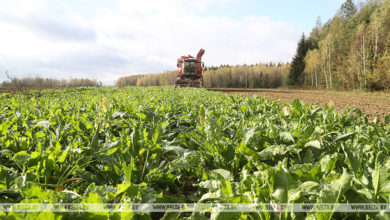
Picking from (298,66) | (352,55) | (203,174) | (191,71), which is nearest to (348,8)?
(298,66)

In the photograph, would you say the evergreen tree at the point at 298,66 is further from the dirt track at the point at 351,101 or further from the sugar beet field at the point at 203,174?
the sugar beet field at the point at 203,174

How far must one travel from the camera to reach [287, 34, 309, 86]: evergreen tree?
4496 cm

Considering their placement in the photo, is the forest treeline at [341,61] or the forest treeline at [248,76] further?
the forest treeline at [248,76]

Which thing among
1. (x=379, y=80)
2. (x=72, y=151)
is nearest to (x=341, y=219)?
(x=72, y=151)

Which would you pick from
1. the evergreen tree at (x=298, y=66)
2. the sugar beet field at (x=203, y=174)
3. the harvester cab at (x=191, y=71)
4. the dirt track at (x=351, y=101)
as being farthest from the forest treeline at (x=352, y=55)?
the sugar beet field at (x=203, y=174)

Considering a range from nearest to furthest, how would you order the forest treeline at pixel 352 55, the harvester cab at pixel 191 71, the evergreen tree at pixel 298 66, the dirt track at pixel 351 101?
the dirt track at pixel 351 101 → the harvester cab at pixel 191 71 → the forest treeline at pixel 352 55 → the evergreen tree at pixel 298 66

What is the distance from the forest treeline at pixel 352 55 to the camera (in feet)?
91.1

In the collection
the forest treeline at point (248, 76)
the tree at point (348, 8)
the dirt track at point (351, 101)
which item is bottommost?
the dirt track at point (351, 101)

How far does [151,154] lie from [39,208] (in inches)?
38.2

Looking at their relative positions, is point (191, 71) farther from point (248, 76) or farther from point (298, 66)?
point (248, 76)

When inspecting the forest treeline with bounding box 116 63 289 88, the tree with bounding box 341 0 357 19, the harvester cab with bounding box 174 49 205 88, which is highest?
the tree with bounding box 341 0 357 19

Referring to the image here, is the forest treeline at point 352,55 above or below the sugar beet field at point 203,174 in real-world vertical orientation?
above

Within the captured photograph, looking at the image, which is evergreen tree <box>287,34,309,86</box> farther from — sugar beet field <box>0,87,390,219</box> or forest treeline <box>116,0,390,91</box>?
sugar beet field <box>0,87,390,219</box>

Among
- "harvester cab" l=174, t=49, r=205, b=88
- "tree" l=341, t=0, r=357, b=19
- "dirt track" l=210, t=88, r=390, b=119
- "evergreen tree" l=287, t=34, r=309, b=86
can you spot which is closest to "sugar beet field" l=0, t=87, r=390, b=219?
"dirt track" l=210, t=88, r=390, b=119
